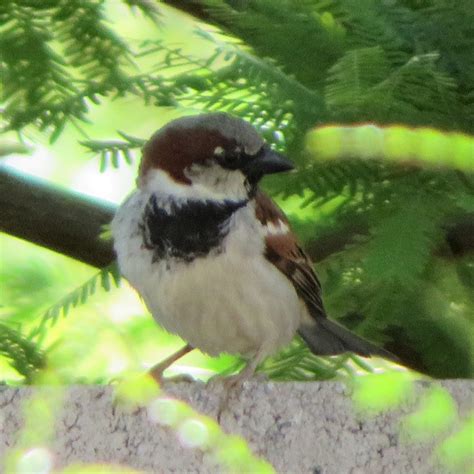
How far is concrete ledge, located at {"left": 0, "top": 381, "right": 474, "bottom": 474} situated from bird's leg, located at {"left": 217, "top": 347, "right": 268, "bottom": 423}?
1 centimetres

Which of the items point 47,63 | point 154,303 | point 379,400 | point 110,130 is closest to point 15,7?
point 47,63

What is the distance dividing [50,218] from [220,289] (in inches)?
13.5

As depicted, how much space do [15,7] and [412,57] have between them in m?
0.57

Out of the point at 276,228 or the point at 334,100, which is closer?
the point at 334,100

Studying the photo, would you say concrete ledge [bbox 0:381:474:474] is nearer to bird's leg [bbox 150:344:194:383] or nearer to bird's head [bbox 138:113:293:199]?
bird's head [bbox 138:113:293:199]

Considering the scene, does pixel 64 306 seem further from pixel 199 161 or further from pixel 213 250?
pixel 199 161

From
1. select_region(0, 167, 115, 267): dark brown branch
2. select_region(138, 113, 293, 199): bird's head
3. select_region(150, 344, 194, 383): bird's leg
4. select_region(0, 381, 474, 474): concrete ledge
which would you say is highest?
select_region(0, 381, 474, 474): concrete ledge

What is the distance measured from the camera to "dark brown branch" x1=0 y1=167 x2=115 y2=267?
1.81m

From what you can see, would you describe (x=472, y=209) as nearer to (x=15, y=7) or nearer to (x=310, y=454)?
(x=310, y=454)

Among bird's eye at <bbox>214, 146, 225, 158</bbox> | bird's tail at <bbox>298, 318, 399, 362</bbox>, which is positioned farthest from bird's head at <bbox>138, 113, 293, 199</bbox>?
bird's tail at <bbox>298, 318, 399, 362</bbox>

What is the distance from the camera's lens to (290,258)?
1.70 m

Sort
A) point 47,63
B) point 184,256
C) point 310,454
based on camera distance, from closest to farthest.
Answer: point 310,454, point 47,63, point 184,256

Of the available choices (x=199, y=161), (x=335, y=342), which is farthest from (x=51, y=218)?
(x=335, y=342)

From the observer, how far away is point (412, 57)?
1276 millimetres
